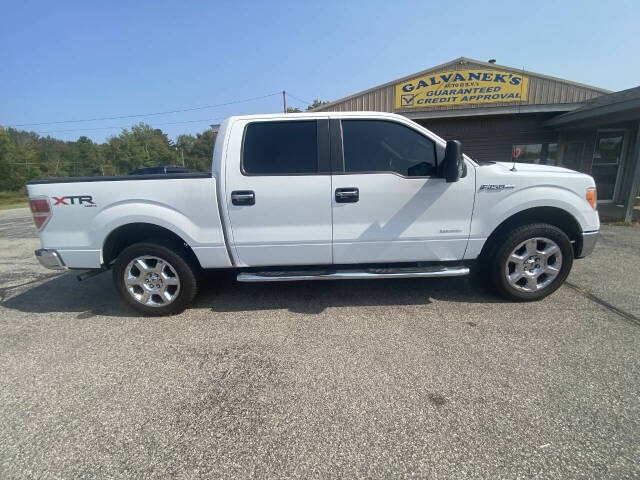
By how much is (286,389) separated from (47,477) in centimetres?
137

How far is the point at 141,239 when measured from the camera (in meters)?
3.35

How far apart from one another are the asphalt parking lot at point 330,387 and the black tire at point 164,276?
17cm

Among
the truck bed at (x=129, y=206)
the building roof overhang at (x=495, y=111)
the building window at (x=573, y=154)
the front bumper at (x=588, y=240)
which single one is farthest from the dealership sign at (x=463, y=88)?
the truck bed at (x=129, y=206)

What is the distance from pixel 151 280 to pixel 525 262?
4.18 metres

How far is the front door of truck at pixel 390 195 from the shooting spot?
119 inches

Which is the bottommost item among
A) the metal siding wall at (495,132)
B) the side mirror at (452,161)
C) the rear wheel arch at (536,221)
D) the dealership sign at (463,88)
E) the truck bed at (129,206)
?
the rear wheel arch at (536,221)

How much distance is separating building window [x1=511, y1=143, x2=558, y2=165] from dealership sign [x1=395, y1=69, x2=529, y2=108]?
189 centimetres

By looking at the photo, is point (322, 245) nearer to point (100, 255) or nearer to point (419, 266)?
point (419, 266)

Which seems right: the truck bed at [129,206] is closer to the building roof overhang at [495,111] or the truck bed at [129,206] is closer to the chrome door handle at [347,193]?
the chrome door handle at [347,193]

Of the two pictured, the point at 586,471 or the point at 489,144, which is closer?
the point at 586,471

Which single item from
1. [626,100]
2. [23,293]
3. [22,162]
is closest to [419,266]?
[23,293]

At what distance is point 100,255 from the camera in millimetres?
3162

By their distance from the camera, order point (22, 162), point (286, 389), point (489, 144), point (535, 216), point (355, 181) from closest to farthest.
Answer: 1. point (286, 389)
2. point (355, 181)
3. point (535, 216)
4. point (489, 144)
5. point (22, 162)

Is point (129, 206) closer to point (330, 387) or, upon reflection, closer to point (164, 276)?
point (164, 276)
